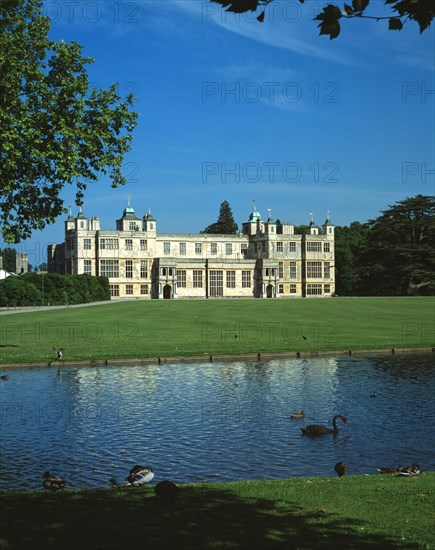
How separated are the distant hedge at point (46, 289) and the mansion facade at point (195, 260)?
13100mm

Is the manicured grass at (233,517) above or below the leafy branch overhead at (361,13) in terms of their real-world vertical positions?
below

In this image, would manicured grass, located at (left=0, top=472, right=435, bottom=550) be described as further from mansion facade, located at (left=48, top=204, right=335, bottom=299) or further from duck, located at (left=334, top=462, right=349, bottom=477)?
mansion facade, located at (left=48, top=204, right=335, bottom=299)

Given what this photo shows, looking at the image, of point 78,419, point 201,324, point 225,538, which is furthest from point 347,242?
point 225,538

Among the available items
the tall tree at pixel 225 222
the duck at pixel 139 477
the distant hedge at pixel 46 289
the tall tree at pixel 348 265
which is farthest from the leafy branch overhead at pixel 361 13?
the tall tree at pixel 225 222

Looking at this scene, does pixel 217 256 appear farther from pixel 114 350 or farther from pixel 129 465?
pixel 129 465

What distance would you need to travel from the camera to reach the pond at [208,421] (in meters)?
11.6

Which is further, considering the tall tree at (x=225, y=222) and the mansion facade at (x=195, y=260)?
the tall tree at (x=225, y=222)

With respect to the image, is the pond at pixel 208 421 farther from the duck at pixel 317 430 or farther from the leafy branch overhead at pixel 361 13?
the leafy branch overhead at pixel 361 13

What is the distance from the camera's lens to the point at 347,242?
386 feet

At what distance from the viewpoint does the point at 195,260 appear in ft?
330

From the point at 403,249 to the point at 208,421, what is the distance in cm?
8042

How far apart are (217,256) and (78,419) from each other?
9278 centimetres

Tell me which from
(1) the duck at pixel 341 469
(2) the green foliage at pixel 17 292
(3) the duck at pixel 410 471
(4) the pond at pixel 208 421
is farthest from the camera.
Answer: (2) the green foliage at pixel 17 292

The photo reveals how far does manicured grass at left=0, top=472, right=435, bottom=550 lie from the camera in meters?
7.01
